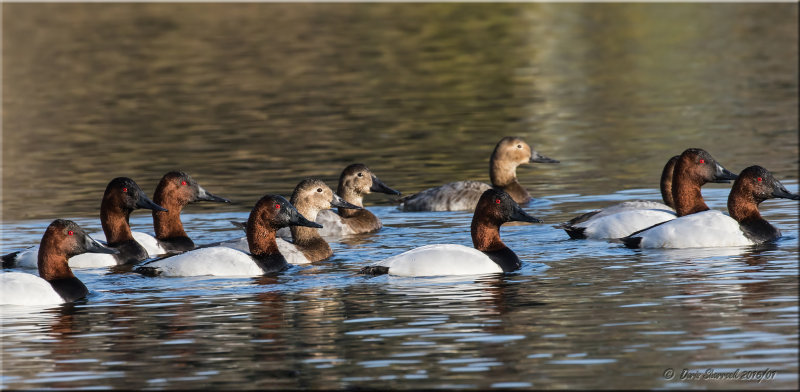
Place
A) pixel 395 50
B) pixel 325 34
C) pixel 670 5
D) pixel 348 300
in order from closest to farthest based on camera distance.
Answer: 1. pixel 348 300
2. pixel 395 50
3. pixel 325 34
4. pixel 670 5

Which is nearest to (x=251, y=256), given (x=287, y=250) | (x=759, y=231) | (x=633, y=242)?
(x=287, y=250)

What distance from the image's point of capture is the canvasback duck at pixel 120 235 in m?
16.0

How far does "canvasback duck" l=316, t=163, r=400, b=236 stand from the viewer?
1828cm

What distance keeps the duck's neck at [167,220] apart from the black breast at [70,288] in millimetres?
3456

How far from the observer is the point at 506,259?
14367 millimetres

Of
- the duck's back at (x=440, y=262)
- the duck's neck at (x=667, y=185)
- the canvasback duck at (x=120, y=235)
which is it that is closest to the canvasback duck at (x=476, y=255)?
the duck's back at (x=440, y=262)

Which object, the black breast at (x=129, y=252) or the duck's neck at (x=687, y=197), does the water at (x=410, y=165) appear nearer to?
the black breast at (x=129, y=252)

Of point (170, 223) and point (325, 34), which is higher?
point (325, 34)

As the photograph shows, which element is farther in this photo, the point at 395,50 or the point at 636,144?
the point at 395,50

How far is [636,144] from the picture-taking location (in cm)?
2562

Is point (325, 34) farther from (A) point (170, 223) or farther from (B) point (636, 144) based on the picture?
(A) point (170, 223)

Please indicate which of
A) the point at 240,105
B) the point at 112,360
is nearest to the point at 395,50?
the point at 240,105

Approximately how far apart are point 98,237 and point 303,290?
14.9 ft

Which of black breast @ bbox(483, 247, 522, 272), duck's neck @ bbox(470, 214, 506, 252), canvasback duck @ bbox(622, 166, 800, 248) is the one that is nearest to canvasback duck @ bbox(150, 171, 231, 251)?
duck's neck @ bbox(470, 214, 506, 252)
